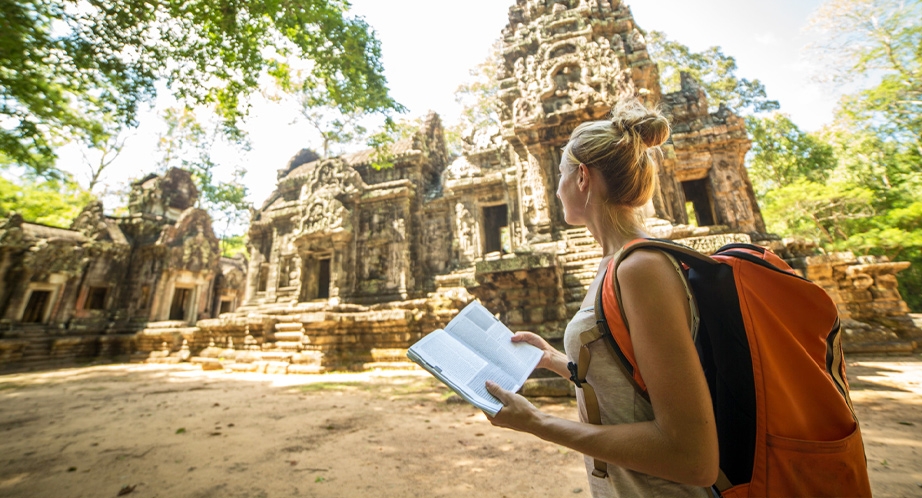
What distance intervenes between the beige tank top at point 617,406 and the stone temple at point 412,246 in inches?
174

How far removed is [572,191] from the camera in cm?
131

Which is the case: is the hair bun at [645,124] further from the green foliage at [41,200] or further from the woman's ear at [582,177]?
the green foliage at [41,200]

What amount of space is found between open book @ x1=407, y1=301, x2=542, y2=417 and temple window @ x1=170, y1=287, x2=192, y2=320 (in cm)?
2005

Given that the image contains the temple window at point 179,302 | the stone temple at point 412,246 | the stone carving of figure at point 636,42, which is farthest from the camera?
the temple window at point 179,302

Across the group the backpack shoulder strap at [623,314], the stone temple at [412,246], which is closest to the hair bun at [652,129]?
the backpack shoulder strap at [623,314]

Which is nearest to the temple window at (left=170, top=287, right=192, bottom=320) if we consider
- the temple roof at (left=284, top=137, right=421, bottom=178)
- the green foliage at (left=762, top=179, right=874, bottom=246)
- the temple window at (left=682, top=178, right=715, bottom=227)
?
the temple roof at (left=284, top=137, right=421, bottom=178)

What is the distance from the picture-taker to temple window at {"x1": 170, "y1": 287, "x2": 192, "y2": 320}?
17.0 meters

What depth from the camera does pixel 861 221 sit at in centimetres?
1478

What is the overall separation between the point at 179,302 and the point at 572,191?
2104 cm

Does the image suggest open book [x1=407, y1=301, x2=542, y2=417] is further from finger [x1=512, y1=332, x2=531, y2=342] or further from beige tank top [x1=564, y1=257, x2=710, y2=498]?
beige tank top [x1=564, y1=257, x2=710, y2=498]

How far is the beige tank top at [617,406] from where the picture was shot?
97cm

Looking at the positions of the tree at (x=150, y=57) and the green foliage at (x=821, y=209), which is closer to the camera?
the tree at (x=150, y=57)

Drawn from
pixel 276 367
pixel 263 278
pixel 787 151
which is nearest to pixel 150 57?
pixel 276 367

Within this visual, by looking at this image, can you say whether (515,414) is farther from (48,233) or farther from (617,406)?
(48,233)
